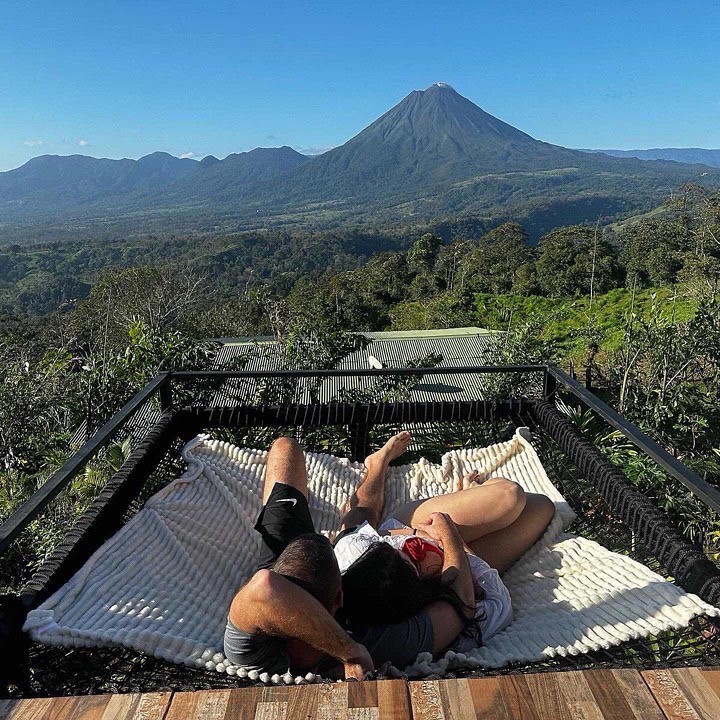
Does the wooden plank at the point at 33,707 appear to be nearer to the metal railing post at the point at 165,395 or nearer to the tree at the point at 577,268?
the metal railing post at the point at 165,395

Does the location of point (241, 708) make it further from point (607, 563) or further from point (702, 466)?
point (702, 466)

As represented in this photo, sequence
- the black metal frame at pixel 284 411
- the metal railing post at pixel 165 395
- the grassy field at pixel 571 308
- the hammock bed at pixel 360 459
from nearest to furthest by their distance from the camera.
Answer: the hammock bed at pixel 360 459 → the black metal frame at pixel 284 411 → the metal railing post at pixel 165 395 → the grassy field at pixel 571 308

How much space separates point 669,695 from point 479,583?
0.66m

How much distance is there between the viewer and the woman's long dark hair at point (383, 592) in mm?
1358

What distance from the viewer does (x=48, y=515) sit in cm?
355

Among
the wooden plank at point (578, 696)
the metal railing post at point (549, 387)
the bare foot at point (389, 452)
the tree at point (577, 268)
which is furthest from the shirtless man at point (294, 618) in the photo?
the tree at point (577, 268)

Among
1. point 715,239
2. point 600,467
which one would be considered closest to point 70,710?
point 600,467

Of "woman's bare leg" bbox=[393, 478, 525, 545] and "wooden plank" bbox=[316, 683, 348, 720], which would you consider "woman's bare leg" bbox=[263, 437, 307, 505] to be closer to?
"woman's bare leg" bbox=[393, 478, 525, 545]

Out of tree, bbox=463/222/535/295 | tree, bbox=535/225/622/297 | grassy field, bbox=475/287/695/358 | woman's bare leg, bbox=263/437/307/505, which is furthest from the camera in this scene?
tree, bbox=463/222/535/295

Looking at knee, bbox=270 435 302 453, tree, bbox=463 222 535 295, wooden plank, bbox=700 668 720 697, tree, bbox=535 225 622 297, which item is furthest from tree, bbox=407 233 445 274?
wooden plank, bbox=700 668 720 697

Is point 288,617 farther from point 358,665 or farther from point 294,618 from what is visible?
point 358,665

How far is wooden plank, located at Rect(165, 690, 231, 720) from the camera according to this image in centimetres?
86

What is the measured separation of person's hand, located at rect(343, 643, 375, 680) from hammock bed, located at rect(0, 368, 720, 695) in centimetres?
16

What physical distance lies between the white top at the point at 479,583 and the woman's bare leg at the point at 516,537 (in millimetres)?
83
